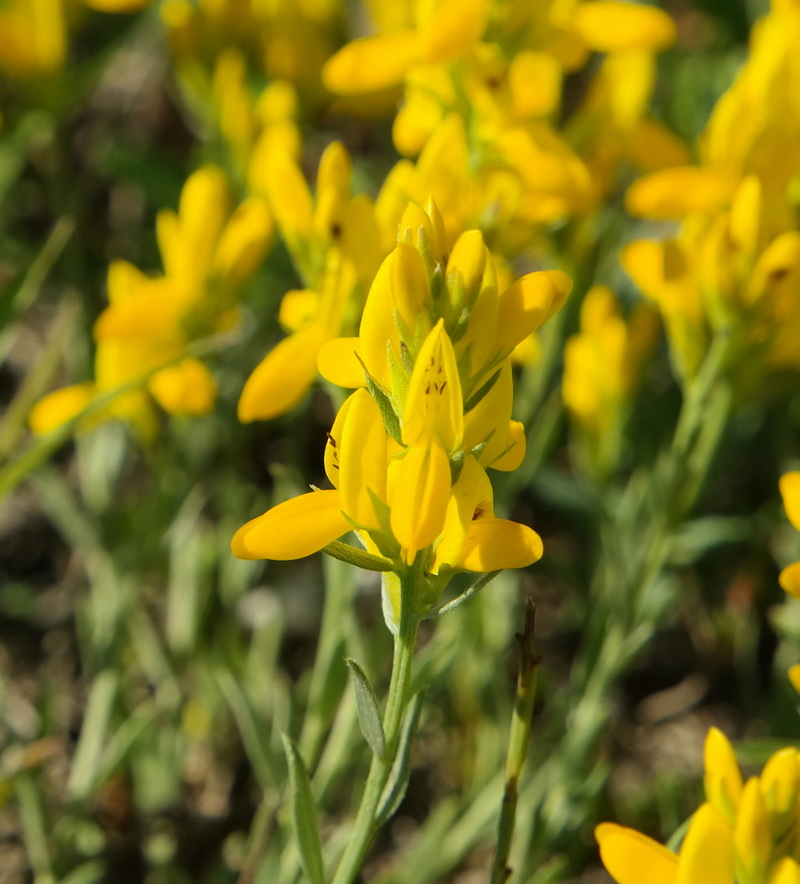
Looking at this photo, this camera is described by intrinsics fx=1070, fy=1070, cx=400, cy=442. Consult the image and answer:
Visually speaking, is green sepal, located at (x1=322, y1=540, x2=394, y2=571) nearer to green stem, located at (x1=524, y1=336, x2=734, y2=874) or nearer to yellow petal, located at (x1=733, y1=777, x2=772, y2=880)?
yellow petal, located at (x1=733, y1=777, x2=772, y2=880)

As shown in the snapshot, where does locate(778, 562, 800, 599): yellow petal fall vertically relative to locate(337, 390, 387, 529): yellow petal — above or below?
below

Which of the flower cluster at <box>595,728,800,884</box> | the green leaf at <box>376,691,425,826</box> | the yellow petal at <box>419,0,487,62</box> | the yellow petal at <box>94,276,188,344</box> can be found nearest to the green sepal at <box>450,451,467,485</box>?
the green leaf at <box>376,691,425,826</box>

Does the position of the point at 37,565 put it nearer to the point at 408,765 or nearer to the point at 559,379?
the point at 559,379

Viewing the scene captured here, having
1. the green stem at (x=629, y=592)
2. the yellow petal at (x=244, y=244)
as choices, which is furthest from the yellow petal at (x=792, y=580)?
the yellow petal at (x=244, y=244)

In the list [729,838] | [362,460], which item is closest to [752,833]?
[729,838]

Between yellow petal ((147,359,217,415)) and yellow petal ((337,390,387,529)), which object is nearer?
yellow petal ((337,390,387,529))

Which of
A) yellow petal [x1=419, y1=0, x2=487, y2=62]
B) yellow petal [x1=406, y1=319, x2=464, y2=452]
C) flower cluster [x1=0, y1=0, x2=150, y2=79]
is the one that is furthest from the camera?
flower cluster [x1=0, y1=0, x2=150, y2=79]

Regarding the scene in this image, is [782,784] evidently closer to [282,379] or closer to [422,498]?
[422,498]
